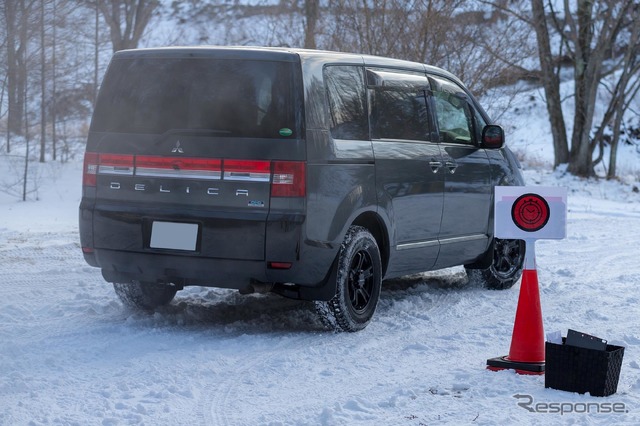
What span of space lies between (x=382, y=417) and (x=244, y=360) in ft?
4.60

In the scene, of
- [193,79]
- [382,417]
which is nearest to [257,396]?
Result: [382,417]

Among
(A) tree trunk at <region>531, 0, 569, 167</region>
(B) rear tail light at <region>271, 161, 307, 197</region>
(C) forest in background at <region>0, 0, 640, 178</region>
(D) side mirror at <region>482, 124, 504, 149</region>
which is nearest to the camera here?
(B) rear tail light at <region>271, 161, 307, 197</region>

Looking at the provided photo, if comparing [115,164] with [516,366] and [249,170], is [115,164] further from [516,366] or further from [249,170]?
[516,366]

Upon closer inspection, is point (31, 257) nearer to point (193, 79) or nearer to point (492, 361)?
point (193, 79)

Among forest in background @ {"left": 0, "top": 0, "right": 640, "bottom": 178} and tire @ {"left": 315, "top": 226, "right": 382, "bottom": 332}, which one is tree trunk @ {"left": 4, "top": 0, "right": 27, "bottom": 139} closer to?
forest in background @ {"left": 0, "top": 0, "right": 640, "bottom": 178}

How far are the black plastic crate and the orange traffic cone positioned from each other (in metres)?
0.35

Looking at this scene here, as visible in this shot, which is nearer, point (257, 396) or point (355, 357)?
point (257, 396)

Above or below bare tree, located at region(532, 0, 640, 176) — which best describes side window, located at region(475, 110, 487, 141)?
below

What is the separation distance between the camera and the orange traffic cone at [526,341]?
5.59 m

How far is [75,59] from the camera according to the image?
856 inches

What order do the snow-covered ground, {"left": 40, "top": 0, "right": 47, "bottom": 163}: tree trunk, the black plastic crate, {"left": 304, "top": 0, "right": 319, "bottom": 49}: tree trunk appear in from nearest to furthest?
the snow-covered ground
the black plastic crate
{"left": 304, "top": 0, "right": 319, "bottom": 49}: tree trunk
{"left": 40, "top": 0, "right": 47, "bottom": 163}: tree trunk

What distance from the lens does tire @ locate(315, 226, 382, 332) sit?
661 cm

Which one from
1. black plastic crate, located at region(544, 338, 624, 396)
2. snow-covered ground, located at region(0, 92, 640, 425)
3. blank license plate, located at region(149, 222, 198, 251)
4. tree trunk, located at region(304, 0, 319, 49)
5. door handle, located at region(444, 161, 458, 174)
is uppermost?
tree trunk, located at region(304, 0, 319, 49)

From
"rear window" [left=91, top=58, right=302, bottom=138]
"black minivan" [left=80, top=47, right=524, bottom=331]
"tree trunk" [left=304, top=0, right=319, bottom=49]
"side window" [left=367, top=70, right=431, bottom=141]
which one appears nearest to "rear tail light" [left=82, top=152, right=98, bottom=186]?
"black minivan" [left=80, top=47, right=524, bottom=331]
